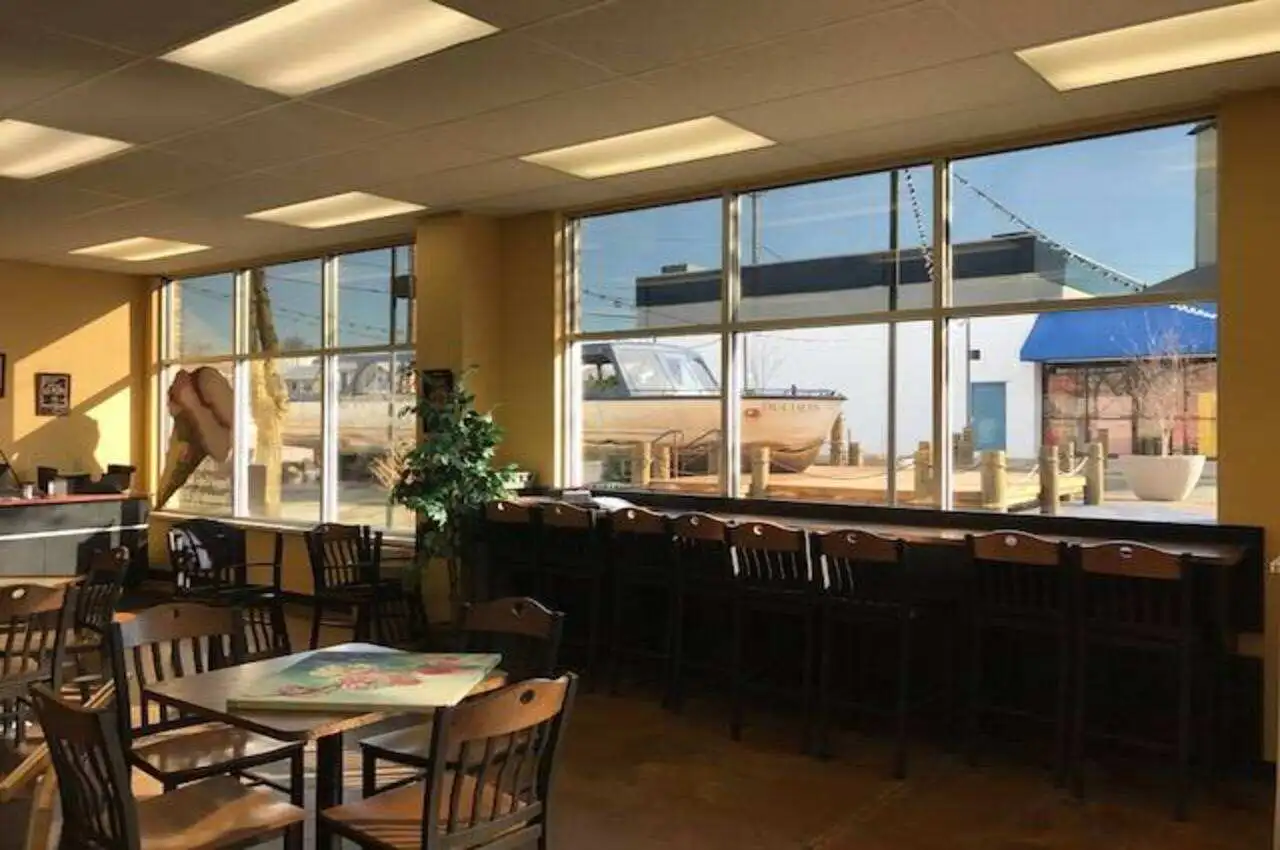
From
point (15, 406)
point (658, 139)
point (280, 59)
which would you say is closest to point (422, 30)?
point (280, 59)

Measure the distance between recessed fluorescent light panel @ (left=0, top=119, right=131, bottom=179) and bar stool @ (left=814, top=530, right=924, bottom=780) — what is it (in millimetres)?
4067

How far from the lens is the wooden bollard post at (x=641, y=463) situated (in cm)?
681

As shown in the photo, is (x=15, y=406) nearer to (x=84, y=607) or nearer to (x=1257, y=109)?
(x=84, y=607)

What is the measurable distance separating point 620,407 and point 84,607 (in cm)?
333

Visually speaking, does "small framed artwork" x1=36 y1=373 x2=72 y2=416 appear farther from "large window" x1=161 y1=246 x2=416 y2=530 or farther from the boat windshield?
the boat windshield

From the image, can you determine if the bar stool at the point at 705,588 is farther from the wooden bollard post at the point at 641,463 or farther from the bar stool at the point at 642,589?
the wooden bollard post at the point at 641,463

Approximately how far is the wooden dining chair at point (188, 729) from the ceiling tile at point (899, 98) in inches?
122

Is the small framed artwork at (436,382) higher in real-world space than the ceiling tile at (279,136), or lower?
lower

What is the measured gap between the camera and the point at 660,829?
3.87 m

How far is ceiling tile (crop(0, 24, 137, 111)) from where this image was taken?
12.7 ft

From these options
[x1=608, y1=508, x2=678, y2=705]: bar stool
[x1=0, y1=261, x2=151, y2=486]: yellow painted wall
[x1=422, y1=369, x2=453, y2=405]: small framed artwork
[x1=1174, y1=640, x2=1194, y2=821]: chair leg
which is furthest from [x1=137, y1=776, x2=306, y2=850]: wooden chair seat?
[x1=0, y1=261, x2=151, y2=486]: yellow painted wall

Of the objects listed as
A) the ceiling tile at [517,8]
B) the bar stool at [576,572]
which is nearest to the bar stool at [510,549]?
the bar stool at [576,572]

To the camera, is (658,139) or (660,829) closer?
(660,829)

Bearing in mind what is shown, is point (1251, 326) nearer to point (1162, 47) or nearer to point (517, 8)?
point (1162, 47)
